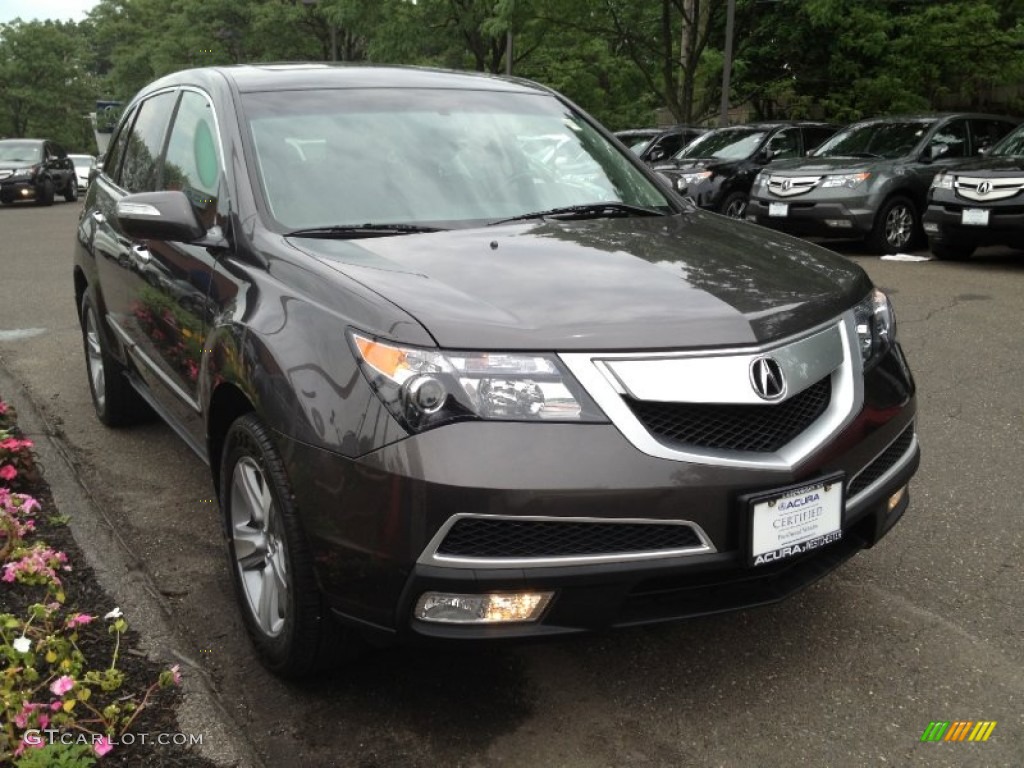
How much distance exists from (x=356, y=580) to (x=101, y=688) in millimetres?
835

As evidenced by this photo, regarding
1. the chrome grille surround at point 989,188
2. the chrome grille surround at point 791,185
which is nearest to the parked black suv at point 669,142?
the chrome grille surround at point 791,185

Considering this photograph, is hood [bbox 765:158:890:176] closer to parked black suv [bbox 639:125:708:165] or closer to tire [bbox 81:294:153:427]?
parked black suv [bbox 639:125:708:165]

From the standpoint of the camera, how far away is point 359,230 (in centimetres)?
329

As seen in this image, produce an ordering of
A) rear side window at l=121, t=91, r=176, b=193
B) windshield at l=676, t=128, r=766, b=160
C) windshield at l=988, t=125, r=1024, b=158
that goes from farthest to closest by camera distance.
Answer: windshield at l=676, t=128, r=766, b=160 < windshield at l=988, t=125, r=1024, b=158 < rear side window at l=121, t=91, r=176, b=193

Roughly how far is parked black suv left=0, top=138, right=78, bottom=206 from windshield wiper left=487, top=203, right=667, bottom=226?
26574 mm

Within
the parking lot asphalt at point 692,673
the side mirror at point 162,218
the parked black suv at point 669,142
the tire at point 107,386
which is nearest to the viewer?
the parking lot asphalt at point 692,673

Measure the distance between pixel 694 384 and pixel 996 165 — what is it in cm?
976

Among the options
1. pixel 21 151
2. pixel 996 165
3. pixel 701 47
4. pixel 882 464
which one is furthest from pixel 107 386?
pixel 21 151

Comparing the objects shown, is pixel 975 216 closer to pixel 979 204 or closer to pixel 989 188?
pixel 979 204

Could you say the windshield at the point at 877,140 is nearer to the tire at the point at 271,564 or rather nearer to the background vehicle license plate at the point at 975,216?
the background vehicle license plate at the point at 975,216

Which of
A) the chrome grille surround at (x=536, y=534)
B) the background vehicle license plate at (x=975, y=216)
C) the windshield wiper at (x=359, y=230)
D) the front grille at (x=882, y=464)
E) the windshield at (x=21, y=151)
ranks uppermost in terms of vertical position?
the windshield wiper at (x=359, y=230)

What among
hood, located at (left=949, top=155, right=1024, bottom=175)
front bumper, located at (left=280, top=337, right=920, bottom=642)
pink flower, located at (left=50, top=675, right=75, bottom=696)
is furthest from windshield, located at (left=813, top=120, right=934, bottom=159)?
pink flower, located at (left=50, top=675, right=75, bottom=696)

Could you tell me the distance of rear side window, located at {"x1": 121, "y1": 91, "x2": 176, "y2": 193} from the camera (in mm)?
4551

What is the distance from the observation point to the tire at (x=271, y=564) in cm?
277
